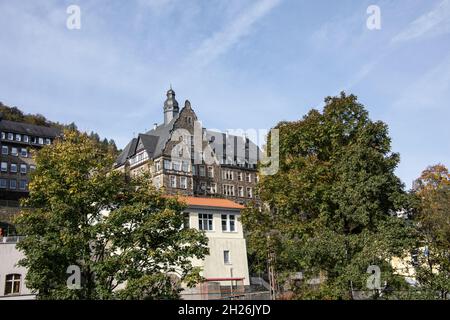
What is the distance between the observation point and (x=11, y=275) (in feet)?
110

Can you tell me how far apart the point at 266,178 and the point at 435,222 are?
502 inches

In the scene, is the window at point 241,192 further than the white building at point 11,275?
Yes

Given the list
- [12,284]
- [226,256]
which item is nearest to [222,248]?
[226,256]

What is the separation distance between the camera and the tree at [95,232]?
22.5 m

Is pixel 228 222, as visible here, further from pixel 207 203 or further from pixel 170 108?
pixel 170 108

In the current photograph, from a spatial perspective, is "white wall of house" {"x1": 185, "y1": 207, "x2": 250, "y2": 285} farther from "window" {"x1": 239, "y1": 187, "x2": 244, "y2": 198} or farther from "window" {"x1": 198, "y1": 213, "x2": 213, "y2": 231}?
"window" {"x1": 239, "y1": 187, "x2": 244, "y2": 198}

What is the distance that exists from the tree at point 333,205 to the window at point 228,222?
8260mm

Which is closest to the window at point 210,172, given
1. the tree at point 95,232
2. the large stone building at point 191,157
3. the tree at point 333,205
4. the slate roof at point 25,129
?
the large stone building at point 191,157

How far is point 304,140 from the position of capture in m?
36.2

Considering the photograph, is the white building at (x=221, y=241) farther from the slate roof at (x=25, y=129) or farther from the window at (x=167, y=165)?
the slate roof at (x=25, y=129)

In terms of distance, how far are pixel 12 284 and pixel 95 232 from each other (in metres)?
14.2
